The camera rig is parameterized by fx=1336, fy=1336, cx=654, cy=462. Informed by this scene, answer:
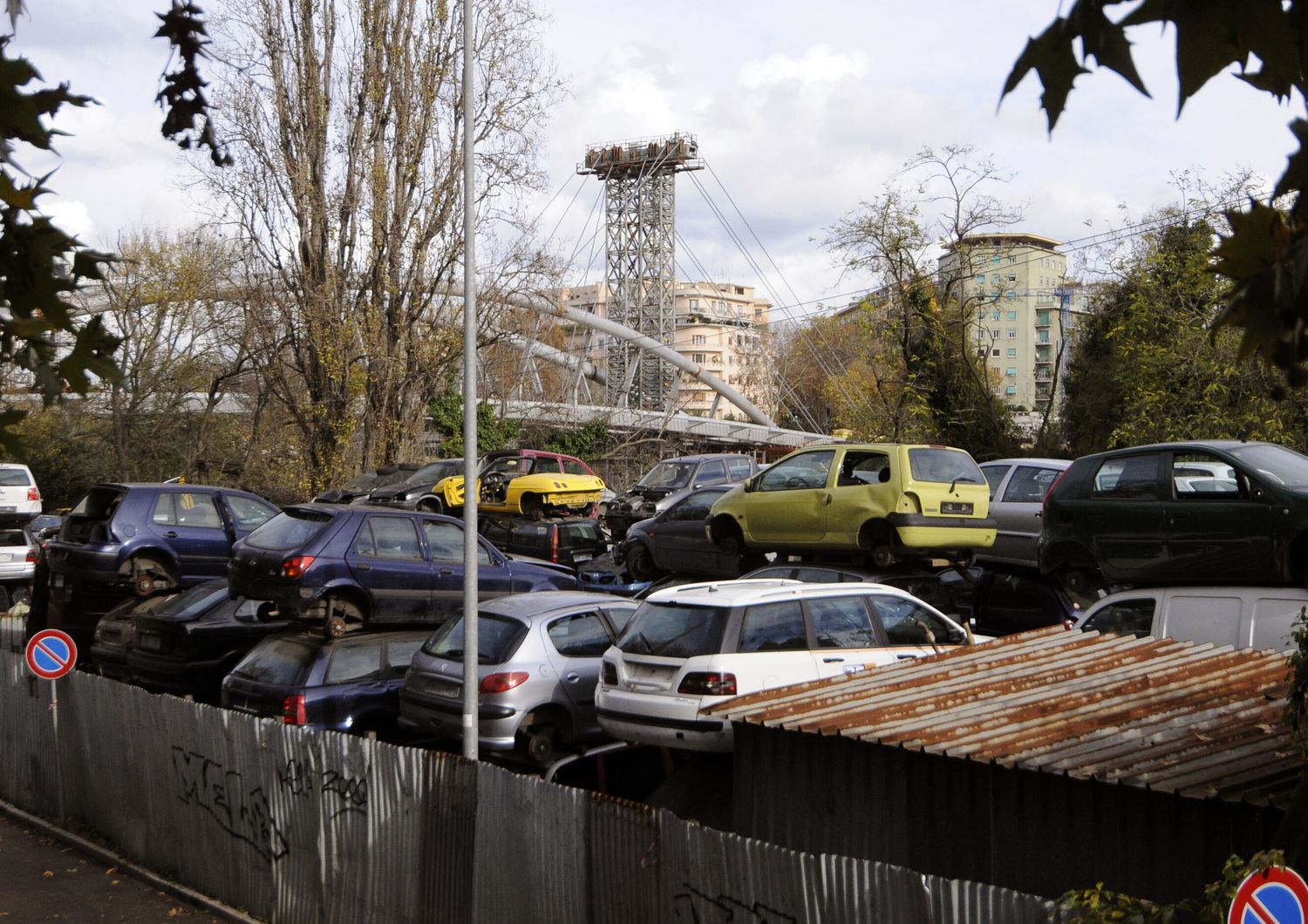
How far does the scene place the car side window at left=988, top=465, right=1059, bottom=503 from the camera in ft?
58.4

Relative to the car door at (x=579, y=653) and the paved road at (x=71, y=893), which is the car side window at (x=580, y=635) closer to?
the car door at (x=579, y=653)

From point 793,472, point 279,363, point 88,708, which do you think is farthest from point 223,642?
point 279,363

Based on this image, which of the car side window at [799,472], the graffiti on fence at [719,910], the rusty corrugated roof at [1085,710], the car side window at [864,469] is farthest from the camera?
the car side window at [799,472]

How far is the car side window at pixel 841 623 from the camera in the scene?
10984 mm

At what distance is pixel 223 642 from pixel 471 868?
23.8 feet

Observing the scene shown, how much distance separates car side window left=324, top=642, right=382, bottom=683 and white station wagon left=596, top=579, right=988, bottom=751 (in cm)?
303

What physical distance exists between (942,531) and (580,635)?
4.77 m

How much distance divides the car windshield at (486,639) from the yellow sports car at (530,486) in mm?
13858

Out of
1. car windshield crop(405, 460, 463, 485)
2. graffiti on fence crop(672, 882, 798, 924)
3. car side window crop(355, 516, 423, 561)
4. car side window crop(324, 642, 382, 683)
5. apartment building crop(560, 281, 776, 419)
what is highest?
apartment building crop(560, 281, 776, 419)

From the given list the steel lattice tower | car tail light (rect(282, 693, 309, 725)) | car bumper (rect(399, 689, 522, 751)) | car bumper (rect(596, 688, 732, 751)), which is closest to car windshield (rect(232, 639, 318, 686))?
car tail light (rect(282, 693, 309, 725))

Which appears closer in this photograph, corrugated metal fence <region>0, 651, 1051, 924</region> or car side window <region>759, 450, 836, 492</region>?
corrugated metal fence <region>0, 651, 1051, 924</region>

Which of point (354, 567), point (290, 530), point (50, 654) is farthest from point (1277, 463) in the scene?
point (50, 654)

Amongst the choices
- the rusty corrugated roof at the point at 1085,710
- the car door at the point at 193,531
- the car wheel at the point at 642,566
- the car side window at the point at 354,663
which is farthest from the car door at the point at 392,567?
the rusty corrugated roof at the point at 1085,710

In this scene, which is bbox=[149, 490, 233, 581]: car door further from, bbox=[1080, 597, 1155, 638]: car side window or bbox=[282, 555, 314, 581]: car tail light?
bbox=[1080, 597, 1155, 638]: car side window
